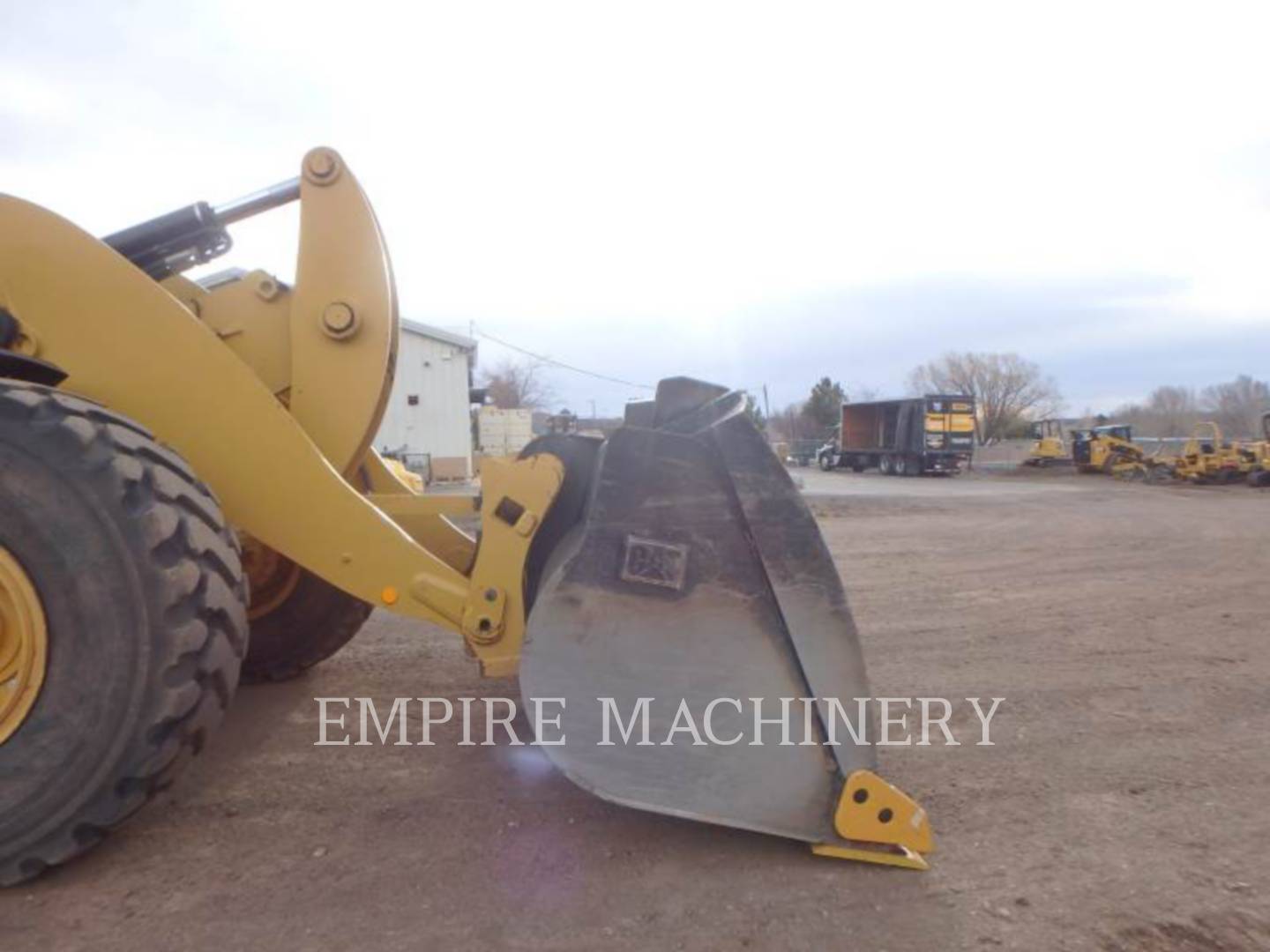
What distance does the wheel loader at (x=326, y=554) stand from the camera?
2477mm

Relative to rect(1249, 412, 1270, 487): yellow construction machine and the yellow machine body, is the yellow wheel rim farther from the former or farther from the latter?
the yellow machine body

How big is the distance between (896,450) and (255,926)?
3582cm

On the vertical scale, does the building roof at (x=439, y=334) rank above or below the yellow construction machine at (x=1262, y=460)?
above

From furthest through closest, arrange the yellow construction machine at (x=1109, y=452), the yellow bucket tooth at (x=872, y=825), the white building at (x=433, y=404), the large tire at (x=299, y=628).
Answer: the yellow construction machine at (x=1109, y=452) → the white building at (x=433, y=404) → the large tire at (x=299, y=628) → the yellow bucket tooth at (x=872, y=825)

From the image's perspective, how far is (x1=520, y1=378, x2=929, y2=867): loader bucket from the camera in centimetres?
267

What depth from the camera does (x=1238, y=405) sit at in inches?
2886

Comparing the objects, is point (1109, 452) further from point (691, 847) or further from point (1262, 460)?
point (691, 847)

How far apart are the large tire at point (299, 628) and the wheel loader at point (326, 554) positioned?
4.08 feet

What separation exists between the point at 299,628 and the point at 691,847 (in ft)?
7.71

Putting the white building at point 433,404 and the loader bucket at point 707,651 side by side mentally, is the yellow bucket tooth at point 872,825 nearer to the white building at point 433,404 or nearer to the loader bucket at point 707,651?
the loader bucket at point 707,651

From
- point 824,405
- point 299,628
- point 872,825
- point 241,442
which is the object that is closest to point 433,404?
point 299,628

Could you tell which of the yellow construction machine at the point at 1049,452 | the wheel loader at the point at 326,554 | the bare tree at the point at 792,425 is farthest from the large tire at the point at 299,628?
the bare tree at the point at 792,425

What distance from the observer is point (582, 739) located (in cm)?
269

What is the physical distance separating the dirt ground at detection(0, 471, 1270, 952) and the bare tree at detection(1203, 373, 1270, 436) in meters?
60.9
